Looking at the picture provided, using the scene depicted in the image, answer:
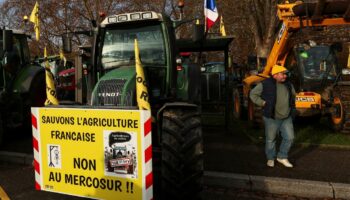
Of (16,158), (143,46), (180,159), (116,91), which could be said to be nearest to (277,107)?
(143,46)

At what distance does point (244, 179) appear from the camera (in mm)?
6059

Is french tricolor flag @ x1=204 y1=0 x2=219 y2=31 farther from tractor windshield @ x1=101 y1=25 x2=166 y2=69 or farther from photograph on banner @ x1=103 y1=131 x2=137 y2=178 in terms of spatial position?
photograph on banner @ x1=103 y1=131 x2=137 y2=178

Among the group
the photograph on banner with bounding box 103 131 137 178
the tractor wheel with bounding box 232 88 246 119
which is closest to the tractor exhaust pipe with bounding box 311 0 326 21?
the tractor wheel with bounding box 232 88 246 119

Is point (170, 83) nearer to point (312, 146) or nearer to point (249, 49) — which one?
point (312, 146)

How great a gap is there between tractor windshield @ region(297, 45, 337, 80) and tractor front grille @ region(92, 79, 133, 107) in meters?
6.59

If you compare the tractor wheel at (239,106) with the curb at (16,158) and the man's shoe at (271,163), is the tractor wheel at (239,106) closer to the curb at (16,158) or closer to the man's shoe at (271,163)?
the man's shoe at (271,163)

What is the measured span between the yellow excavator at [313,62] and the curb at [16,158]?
5.43m

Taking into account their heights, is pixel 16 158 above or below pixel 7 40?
below

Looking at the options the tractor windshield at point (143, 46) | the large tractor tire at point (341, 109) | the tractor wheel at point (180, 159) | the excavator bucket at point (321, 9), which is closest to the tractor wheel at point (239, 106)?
the large tractor tire at point (341, 109)

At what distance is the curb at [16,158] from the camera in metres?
7.61

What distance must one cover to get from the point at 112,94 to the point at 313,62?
23.3ft

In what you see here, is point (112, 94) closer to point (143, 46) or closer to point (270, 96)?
point (143, 46)

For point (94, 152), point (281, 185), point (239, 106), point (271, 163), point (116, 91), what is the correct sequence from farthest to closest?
point (239, 106) < point (271, 163) < point (281, 185) < point (116, 91) < point (94, 152)

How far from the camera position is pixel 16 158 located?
7773mm
